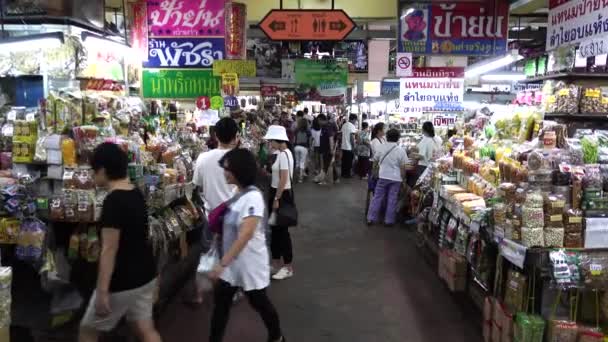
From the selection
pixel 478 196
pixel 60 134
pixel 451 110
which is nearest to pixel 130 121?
pixel 60 134

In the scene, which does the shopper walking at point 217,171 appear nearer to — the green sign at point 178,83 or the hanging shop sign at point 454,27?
the green sign at point 178,83

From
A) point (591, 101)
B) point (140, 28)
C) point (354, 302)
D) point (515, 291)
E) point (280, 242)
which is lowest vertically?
point (354, 302)

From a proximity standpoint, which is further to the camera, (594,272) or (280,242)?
(280,242)

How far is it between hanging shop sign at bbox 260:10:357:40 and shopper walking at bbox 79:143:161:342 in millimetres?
4337

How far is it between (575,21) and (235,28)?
15.3ft

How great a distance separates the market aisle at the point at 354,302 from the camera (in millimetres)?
4848

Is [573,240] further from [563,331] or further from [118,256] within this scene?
[118,256]

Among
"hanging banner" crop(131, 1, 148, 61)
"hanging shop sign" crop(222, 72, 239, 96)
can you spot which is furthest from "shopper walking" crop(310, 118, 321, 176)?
"hanging banner" crop(131, 1, 148, 61)

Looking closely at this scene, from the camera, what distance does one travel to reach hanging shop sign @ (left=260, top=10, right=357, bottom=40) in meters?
7.20

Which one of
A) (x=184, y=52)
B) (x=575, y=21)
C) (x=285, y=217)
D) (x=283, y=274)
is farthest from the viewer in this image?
(x=184, y=52)

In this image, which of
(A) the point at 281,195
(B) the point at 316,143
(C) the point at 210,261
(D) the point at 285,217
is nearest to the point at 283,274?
(D) the point at 285,217

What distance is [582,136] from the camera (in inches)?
183

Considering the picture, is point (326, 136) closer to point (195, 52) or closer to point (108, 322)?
point (195, 52)

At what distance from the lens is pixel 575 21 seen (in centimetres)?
500
